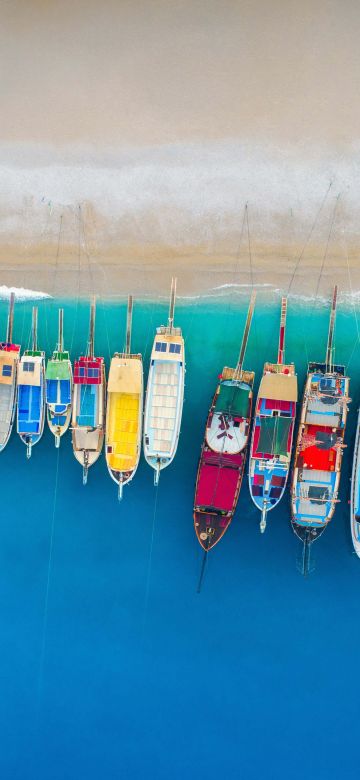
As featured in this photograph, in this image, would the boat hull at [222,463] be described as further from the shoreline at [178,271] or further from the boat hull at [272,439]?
the shoreline at [178,271]

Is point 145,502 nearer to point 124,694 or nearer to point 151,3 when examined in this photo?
point 124,694

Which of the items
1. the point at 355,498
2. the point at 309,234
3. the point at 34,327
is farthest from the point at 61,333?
the point at 355,498

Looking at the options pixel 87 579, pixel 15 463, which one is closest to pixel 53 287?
pixel 15 463

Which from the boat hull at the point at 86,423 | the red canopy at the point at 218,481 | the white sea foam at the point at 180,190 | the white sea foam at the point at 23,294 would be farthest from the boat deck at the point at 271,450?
the white sea foam at the point at 23,294

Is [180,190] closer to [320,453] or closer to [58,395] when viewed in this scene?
[58,395]

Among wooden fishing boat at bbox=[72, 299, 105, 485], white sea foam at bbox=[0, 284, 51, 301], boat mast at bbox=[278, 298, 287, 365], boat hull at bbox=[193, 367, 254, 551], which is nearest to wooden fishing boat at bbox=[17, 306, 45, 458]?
wooden fishing boat at bbox=[72, 299, 105, 485]

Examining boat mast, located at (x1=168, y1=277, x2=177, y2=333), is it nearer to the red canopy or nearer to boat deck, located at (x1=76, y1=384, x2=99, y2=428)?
boat deck, located at (x1=76, y1=384, x2=99, y2=428)
